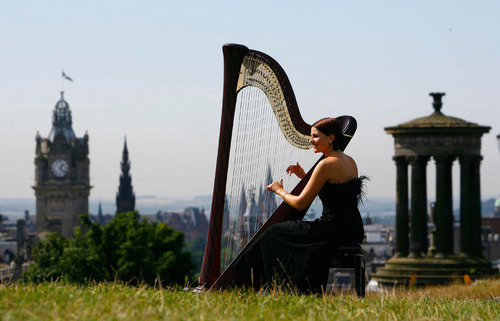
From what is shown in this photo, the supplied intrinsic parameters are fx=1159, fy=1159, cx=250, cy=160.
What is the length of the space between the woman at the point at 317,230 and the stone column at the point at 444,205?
103ft

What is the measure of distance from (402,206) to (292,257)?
3288 centimetres

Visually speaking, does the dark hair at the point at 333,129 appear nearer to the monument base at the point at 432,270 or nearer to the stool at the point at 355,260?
the stool at the point at 355,260

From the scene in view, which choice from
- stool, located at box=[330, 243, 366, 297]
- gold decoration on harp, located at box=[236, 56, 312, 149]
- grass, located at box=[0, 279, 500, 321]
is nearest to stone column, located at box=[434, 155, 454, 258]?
gold decoration on harp, located at box=[236, 56, 312, 149]

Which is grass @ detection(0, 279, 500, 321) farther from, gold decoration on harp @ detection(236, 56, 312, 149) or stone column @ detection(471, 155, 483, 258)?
stone column @ detection(471, 155, 483, 258)

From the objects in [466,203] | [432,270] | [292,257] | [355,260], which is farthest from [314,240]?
[466,203]

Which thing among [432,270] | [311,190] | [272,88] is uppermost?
[272,88]

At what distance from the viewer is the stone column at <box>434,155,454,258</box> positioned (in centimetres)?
4209

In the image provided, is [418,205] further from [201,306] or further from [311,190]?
[201,306]

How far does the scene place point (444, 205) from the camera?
42.8m

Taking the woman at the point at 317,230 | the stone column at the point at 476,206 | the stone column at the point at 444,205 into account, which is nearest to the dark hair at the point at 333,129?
the woman at the point at 317,230

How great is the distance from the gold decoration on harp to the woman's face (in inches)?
19.0

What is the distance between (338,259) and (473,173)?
3290 cm

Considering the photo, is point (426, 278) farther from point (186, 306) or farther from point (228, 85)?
point (186, 306)

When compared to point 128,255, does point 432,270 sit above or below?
below
